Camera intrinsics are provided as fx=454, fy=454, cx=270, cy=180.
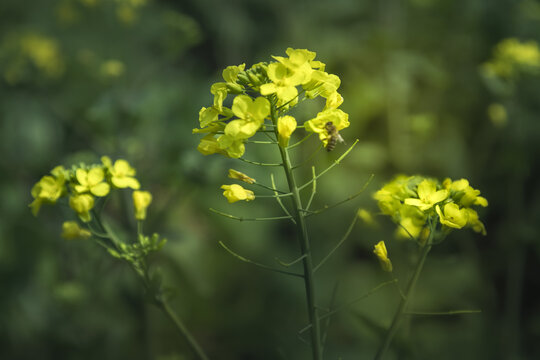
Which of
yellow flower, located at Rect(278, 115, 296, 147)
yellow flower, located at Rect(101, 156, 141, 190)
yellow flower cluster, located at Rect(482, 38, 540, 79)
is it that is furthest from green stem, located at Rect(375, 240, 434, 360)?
yellow flower cluster, located at Rect(482, 38, 540, 79)

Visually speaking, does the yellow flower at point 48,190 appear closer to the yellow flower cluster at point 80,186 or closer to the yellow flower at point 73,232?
the yellow flower cluster at point 80,186

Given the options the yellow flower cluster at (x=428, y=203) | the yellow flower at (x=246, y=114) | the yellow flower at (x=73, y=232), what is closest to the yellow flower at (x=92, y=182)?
the yellow flower at (x=73, y=232)

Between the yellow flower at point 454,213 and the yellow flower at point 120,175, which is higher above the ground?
the yellow flower at point 120,175

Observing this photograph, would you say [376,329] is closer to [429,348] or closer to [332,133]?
[332,133]

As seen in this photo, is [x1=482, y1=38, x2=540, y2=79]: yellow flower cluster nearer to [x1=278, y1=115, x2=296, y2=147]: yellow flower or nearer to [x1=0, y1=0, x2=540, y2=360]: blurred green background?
[x1=0, y1=0, x2=540, y2=360]: blurred green background

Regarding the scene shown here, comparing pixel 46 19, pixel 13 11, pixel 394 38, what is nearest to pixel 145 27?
pixel 46 19

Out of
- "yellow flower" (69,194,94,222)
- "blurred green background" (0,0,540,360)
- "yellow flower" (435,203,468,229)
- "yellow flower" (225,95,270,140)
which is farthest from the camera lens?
"blurred green background" (0,0,540,360)

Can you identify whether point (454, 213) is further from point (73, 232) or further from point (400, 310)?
point (73, 232)
